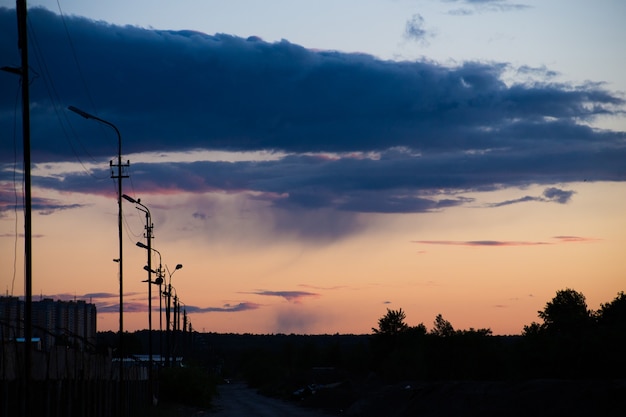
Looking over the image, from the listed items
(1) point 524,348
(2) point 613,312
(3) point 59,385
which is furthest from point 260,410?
(3) point 59,385

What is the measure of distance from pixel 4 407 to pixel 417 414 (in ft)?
125

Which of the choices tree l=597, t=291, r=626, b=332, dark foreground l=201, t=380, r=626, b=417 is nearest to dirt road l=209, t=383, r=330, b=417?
dark foreground l=201, t=380, r=626, b=417

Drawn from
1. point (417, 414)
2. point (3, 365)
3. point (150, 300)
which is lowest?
point (417, 414)

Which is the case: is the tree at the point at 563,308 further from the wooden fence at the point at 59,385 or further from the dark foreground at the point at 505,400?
the wooden fence at the point at 59,385

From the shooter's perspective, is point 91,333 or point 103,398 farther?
point 91,333

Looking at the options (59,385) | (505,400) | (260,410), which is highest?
(59,385)

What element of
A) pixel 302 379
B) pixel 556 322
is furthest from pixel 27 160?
pixel 302 379

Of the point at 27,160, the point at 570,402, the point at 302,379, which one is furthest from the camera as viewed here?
the point at 302,379

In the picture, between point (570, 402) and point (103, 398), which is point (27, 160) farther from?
point (570, 402)

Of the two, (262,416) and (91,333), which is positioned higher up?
(91,333)

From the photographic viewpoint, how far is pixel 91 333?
9756cm

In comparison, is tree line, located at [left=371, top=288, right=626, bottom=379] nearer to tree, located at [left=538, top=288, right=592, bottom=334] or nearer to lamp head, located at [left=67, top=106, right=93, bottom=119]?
tree, located at [left=538, top=288, right=592, bottom=334]

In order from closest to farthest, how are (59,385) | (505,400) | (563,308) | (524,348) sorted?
1. (59,385)
2. (505,400)
3. (524,348)
4. (563,308)

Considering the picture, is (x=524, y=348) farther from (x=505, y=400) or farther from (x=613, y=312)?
(x=505, y=400)
